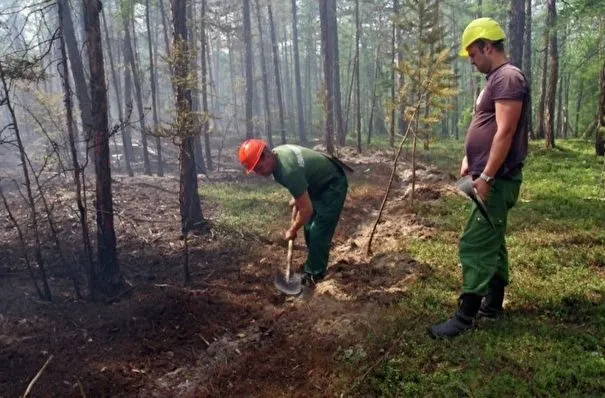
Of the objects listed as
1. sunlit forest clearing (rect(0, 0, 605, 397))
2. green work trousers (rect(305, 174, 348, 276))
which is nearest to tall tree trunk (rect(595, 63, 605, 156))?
sunlit forest clearing (rect(0, 0, 605, 397))

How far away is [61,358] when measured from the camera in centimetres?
532

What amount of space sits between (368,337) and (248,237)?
6.30m

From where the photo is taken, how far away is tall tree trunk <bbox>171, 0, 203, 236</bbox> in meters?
7.65

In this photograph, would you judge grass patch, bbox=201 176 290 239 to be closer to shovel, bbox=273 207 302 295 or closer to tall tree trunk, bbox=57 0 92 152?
shovel, bbox=273 207 302 295

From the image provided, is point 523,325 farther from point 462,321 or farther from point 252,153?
point 252,153

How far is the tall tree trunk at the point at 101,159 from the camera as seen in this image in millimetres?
7410

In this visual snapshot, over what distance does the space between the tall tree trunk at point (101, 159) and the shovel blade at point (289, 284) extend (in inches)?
126

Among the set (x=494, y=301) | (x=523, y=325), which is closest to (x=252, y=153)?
(x=494, y=301)

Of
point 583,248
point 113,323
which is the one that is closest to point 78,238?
point 113,323

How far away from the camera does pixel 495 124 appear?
389cm

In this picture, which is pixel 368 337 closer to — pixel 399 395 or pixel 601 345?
pixel 399 395

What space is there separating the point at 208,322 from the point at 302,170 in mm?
2153

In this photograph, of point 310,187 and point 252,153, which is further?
point 310,187

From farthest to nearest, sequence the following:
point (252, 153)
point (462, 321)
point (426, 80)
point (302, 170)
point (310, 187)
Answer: point (426, 80) < point (310, 187) < point (302, 170) < point (252, 153) < point (462, 321)
